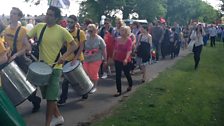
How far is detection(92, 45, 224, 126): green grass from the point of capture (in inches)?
326

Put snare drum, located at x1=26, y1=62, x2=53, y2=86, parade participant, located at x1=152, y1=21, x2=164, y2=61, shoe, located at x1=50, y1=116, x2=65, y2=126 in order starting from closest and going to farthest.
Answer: snare drum, located at x1=26, y1=62, x2=53, y2=86 < shoe, located at x1=50, y1=116, x2=65, y2=126 < parade participant, located at x1=152, y1=21, x2=164, y2=61

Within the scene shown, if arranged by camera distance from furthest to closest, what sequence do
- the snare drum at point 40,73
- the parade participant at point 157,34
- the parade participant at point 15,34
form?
the parade participant at point 157,34 < the parade participant at point 15,34 < the snare drum at point 40,73

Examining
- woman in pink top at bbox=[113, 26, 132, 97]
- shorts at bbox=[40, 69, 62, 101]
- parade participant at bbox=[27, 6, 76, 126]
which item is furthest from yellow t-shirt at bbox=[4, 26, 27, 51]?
woman in pink top at bbox=[113, 26, 132, 97]

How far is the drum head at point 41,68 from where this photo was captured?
22.9 feet

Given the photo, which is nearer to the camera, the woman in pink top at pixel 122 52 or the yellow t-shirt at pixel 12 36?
the yellow t-shirt at pixel 12 36

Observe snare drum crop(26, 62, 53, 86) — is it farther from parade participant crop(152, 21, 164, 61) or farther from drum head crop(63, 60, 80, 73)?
parade participant crop(152, 21, 164, 61)

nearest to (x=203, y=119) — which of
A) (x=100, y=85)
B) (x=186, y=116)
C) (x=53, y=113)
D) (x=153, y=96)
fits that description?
(x=186, y=116)

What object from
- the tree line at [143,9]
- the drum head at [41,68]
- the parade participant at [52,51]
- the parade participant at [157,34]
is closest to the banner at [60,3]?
the parade participant at [157,34]

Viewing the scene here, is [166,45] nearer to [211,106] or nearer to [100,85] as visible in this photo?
[100,85]

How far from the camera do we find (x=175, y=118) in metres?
8.52

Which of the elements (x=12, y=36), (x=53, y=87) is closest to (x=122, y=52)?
(x=12, y=36)

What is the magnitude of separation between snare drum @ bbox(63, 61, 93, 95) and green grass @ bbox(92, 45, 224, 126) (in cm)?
80

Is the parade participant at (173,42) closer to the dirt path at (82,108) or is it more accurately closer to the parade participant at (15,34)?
the dirt path at (82,108)

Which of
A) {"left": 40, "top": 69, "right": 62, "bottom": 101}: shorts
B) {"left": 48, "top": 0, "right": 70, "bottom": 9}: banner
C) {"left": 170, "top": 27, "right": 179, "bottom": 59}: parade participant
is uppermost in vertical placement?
{"left": 48, "top": 0, "right": 70, "bottom": 9}: banner
